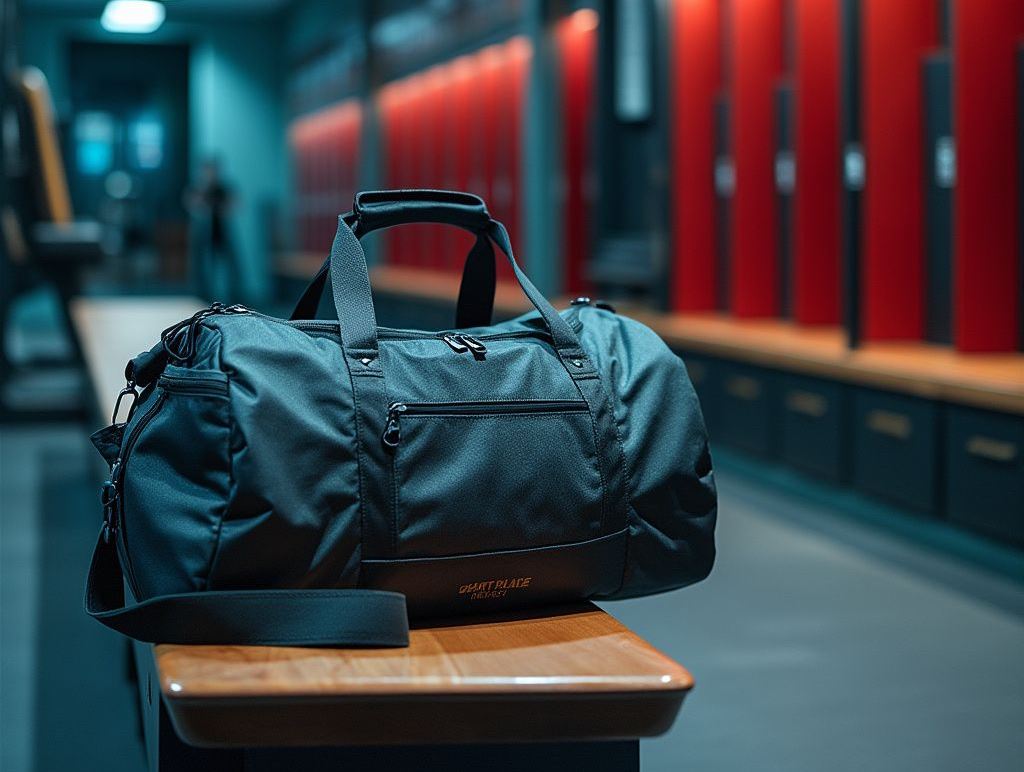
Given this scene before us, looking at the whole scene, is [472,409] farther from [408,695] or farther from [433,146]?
[433,146]

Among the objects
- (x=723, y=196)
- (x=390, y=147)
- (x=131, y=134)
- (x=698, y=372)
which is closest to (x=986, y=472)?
(x=698, y=372)

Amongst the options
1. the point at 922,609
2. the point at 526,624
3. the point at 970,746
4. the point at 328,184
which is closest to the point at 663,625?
the point at 922,609

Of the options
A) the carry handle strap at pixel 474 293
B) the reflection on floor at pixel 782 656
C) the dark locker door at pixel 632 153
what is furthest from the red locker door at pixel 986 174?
the carry handle strap at pixel 474 293

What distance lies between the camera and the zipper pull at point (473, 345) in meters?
1.31

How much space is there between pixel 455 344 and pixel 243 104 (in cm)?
1644

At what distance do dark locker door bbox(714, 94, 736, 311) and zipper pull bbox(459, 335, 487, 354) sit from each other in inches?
185

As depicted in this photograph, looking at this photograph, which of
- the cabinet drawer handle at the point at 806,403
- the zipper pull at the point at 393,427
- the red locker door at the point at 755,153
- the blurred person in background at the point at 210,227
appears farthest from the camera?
the blurred person in background at the point at 210,227

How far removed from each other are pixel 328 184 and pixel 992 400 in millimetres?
11355

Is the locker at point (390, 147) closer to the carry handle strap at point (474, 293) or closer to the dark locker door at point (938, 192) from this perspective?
the dark locker door at point (938, 192)

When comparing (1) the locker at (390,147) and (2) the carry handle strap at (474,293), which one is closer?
(2) the carry handle strap at (474,293)

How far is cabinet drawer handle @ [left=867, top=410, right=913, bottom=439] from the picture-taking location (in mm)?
3840

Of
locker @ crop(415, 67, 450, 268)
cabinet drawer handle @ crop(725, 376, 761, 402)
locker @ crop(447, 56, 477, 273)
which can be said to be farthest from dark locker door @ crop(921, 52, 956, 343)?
locker @ crop(415, 67, 450, 268)

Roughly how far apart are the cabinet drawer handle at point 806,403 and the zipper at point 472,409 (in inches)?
124

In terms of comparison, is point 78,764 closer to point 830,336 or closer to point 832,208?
point 830,336
